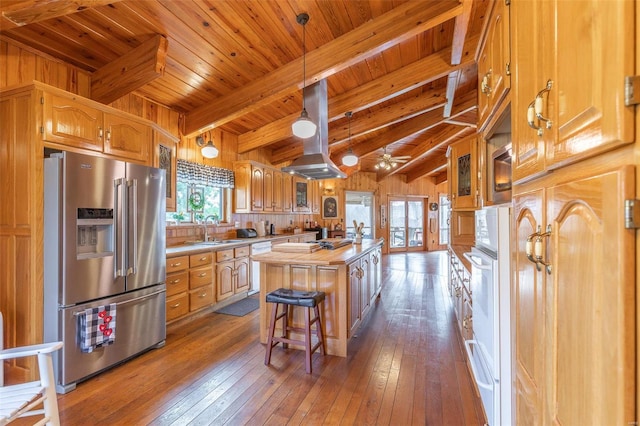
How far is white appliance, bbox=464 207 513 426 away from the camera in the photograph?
1441 millimetres

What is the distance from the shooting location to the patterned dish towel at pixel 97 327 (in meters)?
2.31

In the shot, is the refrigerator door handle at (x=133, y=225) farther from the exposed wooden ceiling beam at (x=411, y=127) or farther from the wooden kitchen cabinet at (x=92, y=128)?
the exposed wooden ceiling beam at (x=411, y=127)

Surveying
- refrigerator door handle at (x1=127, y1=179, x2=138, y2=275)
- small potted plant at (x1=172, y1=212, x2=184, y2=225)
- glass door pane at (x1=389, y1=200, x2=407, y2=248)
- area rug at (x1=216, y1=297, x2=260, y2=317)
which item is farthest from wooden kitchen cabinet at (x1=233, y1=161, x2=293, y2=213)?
glass door pane at (x1=389, y1=200, x2=407, y2=248)

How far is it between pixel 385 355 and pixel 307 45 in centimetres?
310

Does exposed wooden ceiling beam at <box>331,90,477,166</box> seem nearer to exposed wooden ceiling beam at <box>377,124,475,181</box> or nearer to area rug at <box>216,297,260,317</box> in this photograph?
exposed wooden ceiling beam at <box>377,124,475,181</box>

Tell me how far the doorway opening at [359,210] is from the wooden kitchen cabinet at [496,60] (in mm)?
7540

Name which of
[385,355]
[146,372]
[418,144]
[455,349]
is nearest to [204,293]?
[146,372]

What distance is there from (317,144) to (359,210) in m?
5.76

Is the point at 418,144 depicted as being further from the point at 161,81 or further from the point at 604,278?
the point at 604,278

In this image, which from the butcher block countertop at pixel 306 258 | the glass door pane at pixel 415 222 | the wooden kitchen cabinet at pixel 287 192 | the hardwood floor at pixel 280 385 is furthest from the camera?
the glass door pane at pixel 415 222

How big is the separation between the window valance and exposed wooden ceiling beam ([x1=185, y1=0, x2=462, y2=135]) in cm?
54

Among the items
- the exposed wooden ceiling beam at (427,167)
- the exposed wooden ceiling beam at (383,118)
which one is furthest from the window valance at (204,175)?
the exposed wooden ceiling beam at (427,167)

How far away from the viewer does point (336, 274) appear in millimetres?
2871

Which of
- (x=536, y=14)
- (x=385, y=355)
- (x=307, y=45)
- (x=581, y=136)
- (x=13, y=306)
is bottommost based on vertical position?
(x=385, y=355)
